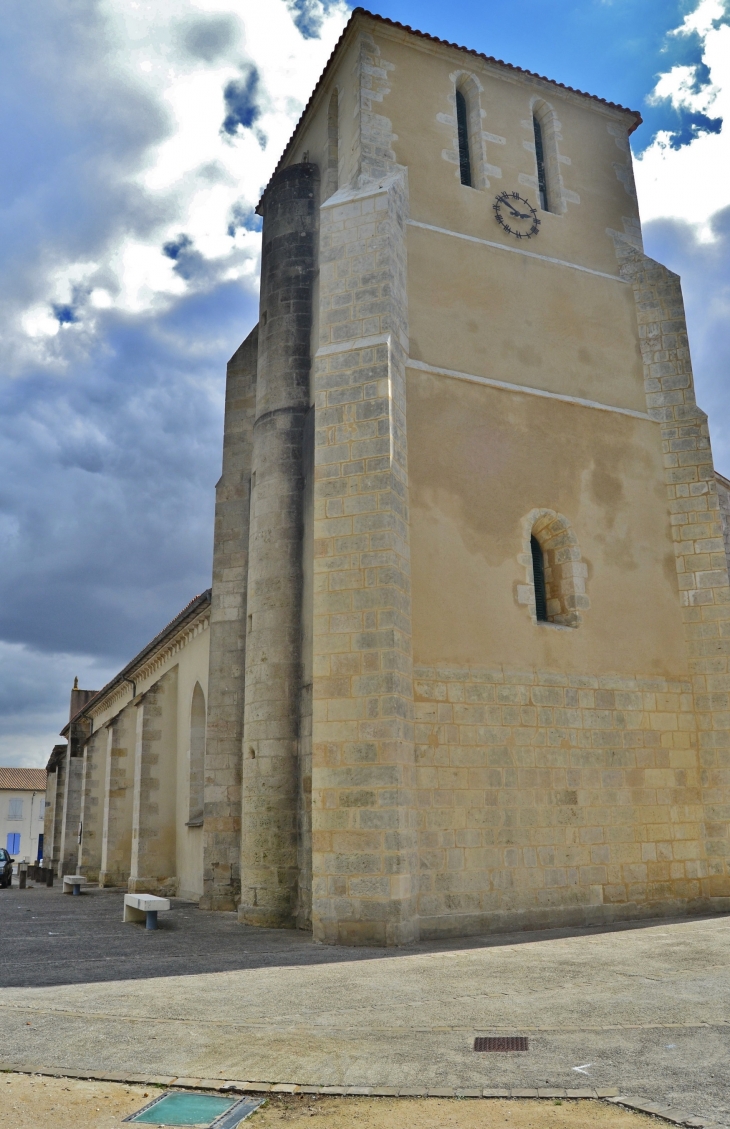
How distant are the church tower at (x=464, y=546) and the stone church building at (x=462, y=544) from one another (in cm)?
4

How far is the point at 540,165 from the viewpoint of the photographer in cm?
1445

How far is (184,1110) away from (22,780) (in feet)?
207

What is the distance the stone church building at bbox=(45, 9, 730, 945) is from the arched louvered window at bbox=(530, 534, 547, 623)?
0.05 meters

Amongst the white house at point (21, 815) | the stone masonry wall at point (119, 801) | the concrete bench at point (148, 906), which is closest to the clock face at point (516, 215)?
the concrete bench at point (148, 906)

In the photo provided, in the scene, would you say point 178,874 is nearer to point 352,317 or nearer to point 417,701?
point 417,701

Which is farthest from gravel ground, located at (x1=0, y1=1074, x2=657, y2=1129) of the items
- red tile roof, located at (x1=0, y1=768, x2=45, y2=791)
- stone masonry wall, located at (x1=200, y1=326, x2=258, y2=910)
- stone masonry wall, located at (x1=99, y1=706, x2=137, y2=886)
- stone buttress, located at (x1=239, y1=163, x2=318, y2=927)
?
red tile roof, located at (x1=0, y1=768, x2=45, y2=791)

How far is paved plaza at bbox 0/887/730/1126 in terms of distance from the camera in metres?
4.63

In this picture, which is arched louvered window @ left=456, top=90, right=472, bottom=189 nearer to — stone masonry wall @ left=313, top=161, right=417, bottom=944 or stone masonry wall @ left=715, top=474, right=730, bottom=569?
stone masonry wall @ left=313, top=161, right=417, bottom=944

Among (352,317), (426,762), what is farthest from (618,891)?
(352,317)

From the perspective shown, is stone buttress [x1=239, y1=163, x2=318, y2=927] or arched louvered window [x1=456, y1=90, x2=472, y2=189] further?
arched louvered window [x1=456, y1=90, x2=472, y2=189]

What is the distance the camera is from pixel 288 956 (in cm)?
871

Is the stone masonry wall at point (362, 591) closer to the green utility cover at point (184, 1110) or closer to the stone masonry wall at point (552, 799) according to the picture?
the stone masonry wall at point (552, 799)

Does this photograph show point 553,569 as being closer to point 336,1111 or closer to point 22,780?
point 336,1111

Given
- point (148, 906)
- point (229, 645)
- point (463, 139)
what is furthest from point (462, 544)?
point (463, 139)
